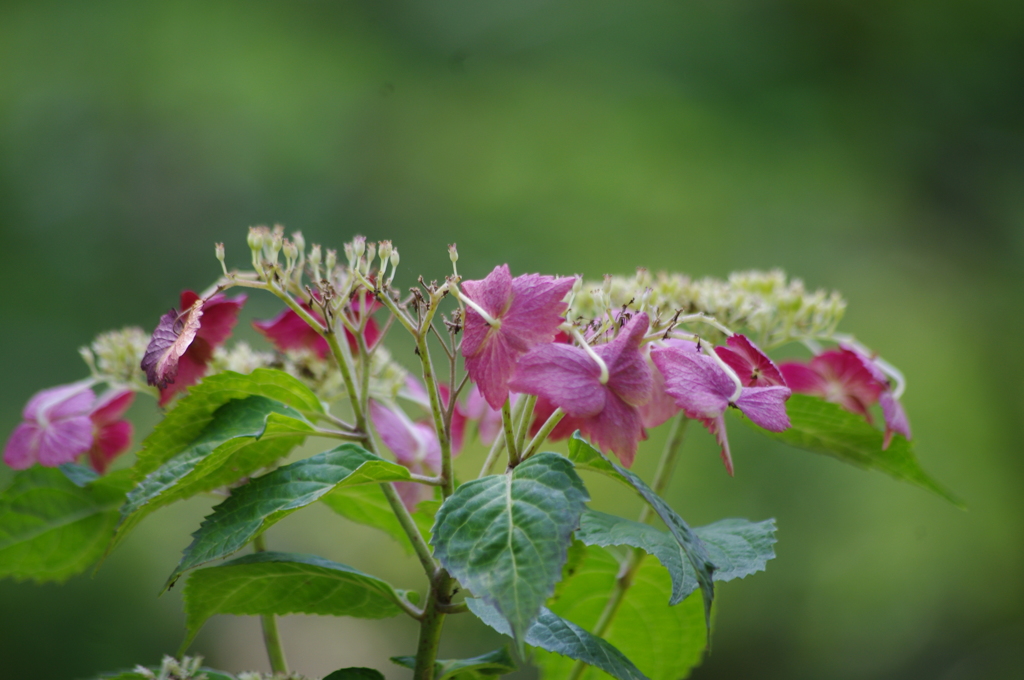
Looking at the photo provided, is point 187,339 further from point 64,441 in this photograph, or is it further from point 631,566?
point 631,566

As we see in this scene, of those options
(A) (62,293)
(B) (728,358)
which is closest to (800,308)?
(B) (728,358)

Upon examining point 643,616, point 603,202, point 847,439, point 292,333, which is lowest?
point 643,616

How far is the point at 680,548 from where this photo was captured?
0.37 metres

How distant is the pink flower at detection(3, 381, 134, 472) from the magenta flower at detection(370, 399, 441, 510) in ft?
0.57

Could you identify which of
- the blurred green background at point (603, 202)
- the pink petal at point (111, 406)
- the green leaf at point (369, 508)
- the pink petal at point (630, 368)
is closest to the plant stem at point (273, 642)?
the green leaf at point (369, 508)

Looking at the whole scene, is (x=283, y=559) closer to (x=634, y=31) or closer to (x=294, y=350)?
(x=294, y=350)

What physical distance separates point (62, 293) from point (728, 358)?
7.96 ft

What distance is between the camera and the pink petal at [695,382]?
0.34m

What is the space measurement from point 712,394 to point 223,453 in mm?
213

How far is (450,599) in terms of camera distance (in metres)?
0.38

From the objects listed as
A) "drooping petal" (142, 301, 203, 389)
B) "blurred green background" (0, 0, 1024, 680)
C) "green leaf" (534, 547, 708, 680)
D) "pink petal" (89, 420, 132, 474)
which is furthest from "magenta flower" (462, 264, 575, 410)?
"blurred green background" (0, 0, 1024, 680)

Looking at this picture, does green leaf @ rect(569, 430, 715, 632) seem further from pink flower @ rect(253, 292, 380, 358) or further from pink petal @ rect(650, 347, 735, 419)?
pink flower @ rect(253, 292, 380, 358)

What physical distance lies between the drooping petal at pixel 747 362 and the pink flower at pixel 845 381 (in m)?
0.14

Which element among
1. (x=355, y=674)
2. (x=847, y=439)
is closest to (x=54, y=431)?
(x=355, y=674)
